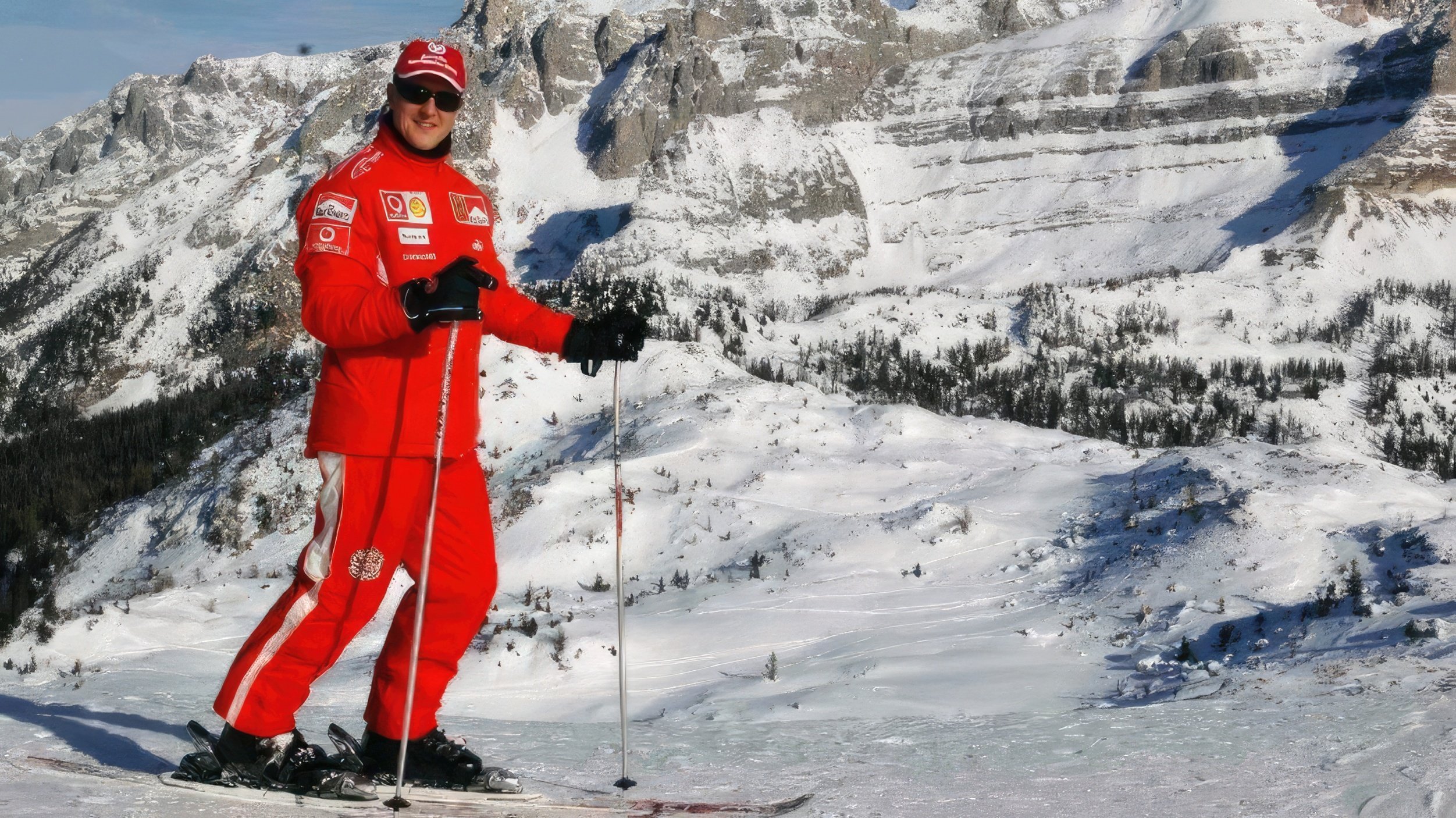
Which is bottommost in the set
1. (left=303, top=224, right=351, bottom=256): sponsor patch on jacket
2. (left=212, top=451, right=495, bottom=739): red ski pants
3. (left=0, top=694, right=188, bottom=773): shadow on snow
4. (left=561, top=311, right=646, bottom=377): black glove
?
(left=0, top=694, right=188, bottom=773): shadow on snow

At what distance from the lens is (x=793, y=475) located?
17.6m

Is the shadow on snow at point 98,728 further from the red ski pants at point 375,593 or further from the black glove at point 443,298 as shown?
the black glove at point 443,298

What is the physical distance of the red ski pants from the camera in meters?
4.46

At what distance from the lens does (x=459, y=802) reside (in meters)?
4.45

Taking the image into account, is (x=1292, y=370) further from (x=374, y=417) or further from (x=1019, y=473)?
(x=374, y=417)

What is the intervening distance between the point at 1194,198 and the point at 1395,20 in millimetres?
85298

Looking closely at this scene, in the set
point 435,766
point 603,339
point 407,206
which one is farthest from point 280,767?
point 407,206

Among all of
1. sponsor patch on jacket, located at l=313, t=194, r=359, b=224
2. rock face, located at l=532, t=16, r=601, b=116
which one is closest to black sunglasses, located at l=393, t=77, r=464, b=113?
sponsor patch on jacket, located at l=313, t=194, r=359, b=224

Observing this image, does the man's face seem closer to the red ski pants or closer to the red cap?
the red cap

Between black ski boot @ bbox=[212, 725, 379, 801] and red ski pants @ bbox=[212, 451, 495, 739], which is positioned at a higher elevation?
red ski pants @ bbox=[212, 451, 495, 739]

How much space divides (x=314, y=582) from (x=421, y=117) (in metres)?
1.97

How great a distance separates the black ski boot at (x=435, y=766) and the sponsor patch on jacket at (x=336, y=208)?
7.10 ft

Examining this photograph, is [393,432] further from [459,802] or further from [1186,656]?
[1186,656]

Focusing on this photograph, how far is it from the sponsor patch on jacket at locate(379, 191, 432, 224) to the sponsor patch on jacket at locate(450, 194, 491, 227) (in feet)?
0.49
